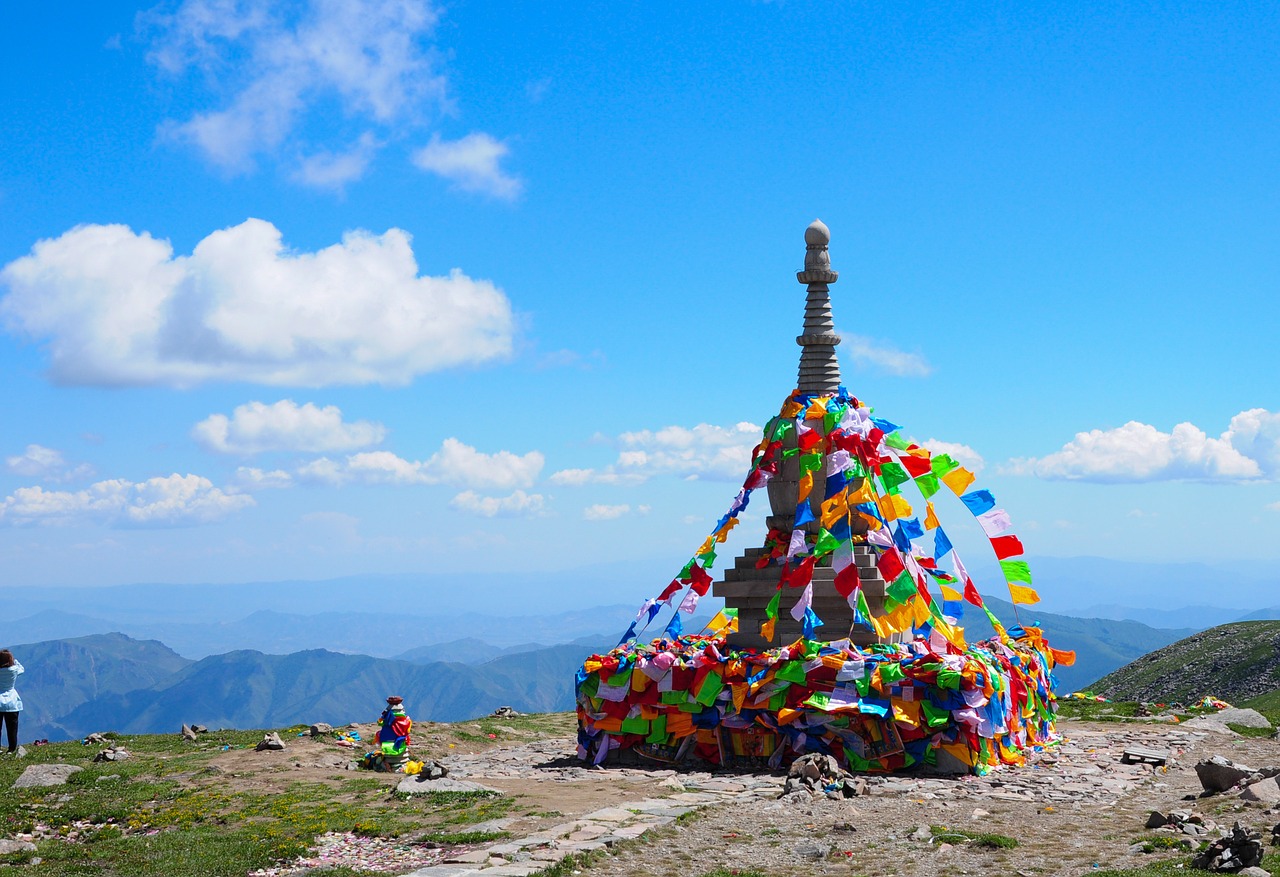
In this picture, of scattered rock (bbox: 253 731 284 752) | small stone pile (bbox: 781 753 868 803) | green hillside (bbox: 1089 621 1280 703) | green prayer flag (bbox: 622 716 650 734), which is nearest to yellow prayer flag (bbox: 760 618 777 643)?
green prayer flag (bbox: 622 716 650 734)

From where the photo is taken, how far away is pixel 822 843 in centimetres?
1681

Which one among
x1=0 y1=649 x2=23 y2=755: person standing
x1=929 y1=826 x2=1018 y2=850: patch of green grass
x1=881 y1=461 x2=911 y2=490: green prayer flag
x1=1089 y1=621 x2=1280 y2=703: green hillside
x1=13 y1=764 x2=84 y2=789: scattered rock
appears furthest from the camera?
x1=1089 y1=621 x2=1280 y2=703: green hillside

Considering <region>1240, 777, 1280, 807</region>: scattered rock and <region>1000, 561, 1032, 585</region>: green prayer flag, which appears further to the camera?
<region>1000, 561, 1032, 585</region>: green prayer flag

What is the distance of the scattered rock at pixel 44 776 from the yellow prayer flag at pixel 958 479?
20.3 m

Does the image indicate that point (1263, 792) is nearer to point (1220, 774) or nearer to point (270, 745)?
point (1220, 774)

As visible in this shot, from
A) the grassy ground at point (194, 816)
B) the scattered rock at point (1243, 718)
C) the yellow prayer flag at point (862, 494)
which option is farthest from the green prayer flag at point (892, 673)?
the scattered rock at point (1243, 718)

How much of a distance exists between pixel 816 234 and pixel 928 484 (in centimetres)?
Result: 694

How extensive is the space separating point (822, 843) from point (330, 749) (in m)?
15.6

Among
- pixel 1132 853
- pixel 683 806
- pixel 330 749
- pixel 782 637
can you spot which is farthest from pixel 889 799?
pixel 330 749

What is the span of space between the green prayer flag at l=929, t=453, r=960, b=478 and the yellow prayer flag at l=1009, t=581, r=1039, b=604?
3.03 meters

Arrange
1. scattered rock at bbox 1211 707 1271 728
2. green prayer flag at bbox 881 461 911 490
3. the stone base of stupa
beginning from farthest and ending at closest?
scattered rock at bbox 1211 707 1271 728 → green prayer flag at bbox 881 461 911 490 → the stone base of stupa

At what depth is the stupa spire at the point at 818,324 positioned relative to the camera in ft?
96.6

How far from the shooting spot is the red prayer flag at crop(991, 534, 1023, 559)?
27.4 metres

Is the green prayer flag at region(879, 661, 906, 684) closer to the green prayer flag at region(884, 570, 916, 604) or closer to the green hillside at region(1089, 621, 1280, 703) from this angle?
the green prayer flag at region(884, 570, 916, 604)
